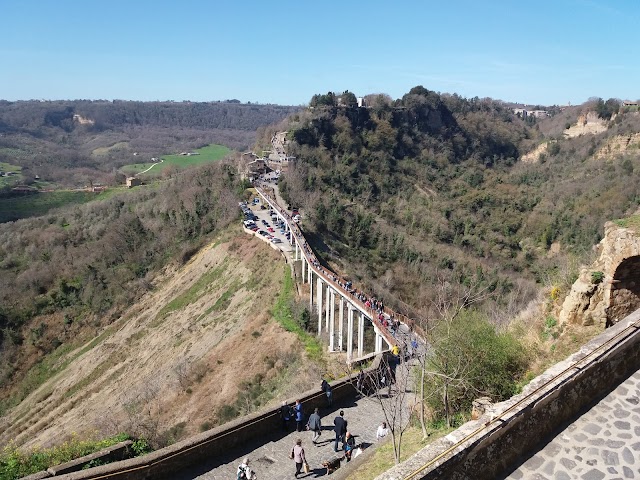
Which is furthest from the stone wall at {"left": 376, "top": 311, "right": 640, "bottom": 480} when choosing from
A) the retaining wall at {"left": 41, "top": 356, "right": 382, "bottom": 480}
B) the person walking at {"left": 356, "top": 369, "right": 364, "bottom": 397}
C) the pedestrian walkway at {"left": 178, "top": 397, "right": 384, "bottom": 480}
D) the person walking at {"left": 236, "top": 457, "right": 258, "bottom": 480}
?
the person walking at {"left": 356, "top": 369, "right": 364, "bottom": 397}

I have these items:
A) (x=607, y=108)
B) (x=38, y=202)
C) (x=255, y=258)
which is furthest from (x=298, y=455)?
(x=607, y=108)

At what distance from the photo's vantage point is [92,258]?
5641cm

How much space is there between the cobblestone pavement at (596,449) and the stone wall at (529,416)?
158mm

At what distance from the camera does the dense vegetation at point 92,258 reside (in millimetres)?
46531

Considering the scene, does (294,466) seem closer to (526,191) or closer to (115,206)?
(115,206)

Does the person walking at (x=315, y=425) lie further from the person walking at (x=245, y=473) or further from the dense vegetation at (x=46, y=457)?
the dense vegetation at (x=46, y=457)

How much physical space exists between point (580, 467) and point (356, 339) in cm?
2228

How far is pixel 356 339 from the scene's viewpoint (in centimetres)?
2867

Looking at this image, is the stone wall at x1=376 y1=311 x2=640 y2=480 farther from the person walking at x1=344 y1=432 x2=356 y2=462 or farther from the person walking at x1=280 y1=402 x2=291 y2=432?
the person walking at x1=280 y1=402 x2=291 y2=432

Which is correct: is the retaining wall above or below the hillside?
above

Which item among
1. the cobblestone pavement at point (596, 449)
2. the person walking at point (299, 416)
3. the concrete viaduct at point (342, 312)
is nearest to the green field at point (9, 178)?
the concrete viaduct at point (342, 312)

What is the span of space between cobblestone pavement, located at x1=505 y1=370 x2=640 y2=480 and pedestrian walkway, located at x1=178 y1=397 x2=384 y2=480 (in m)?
6.81

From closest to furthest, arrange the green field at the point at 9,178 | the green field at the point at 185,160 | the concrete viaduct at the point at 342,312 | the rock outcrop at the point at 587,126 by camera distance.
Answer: the concrete viaduct at the point at 342,312
the rock outcrop at the point at 587,126
the green field at the point at 9,178
the green field at the point at 185,160

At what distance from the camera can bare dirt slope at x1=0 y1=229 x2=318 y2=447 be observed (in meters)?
25.1
